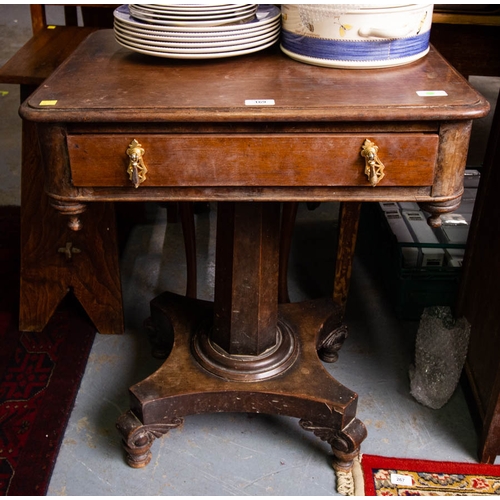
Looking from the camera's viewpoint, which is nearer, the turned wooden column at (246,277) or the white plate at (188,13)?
the white plate at (188,13)

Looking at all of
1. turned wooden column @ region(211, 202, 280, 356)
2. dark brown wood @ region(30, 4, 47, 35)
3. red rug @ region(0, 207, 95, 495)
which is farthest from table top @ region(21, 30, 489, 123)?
dark brown wood @ region(30, 4, 47, 35)

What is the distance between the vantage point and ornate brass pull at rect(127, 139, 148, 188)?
105cm

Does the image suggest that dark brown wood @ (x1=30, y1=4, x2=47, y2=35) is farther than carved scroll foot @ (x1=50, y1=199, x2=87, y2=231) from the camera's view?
Yes

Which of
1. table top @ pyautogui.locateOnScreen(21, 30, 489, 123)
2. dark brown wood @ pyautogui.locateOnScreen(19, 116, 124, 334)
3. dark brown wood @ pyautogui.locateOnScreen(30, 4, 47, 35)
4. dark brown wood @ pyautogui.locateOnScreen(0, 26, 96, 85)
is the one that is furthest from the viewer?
dark brown wood @ pyautogui.locateOnScreen(30, 4, 47, 35)

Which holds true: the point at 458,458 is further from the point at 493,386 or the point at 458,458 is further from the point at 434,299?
the point at 434,299

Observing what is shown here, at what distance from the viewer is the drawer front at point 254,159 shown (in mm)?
1054

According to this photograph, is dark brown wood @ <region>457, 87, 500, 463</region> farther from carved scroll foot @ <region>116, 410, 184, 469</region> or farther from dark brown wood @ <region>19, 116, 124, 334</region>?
dark brown wood @ <region>19, 116, 124, 334</region>

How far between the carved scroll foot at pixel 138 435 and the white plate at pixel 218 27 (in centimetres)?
85

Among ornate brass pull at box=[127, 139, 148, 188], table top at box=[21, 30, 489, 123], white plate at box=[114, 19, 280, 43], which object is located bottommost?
ornate brass pull at box=[127, 139, 148, 188]

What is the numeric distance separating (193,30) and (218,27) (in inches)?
1.8

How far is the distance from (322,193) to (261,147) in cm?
14

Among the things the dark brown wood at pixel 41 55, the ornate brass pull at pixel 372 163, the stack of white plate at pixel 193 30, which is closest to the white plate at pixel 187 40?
the stack of white plate at pixel 193 30

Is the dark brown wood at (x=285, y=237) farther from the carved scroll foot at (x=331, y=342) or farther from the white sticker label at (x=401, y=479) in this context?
the white sticker label at (x=401, y=479)

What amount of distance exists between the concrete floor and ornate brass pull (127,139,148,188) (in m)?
0.73
